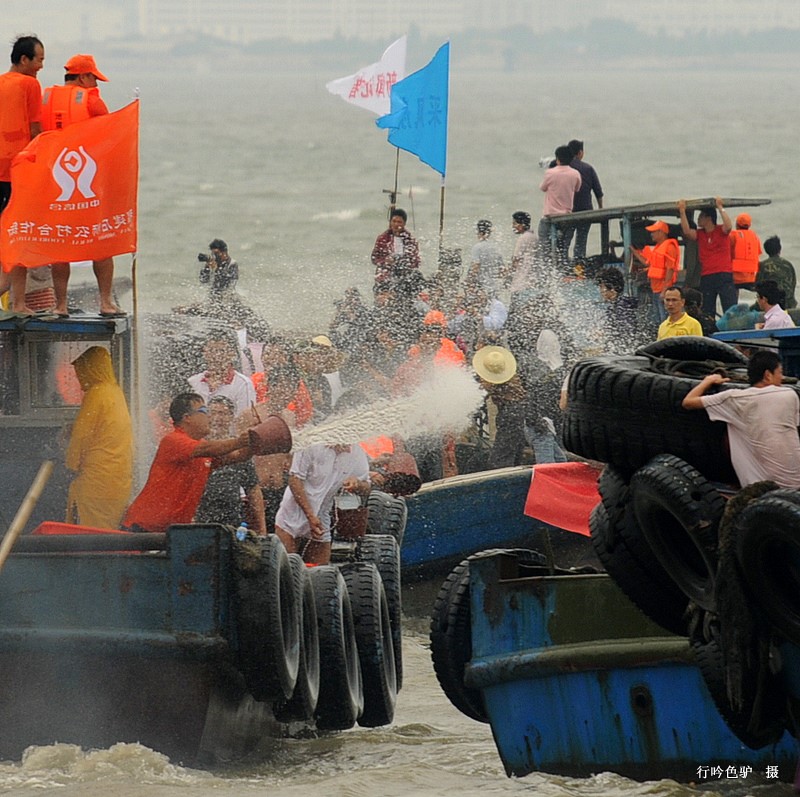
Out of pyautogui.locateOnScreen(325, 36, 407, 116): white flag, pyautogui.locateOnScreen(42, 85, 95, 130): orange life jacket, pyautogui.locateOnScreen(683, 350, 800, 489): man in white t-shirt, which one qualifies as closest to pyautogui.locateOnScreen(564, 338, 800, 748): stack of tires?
pyautogui.locateOnScreen(683, 350, 800, 489): man in white t-shirt

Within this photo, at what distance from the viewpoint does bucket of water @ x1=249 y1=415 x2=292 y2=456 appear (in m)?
10.9

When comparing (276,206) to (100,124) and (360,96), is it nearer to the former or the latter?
(360,96)

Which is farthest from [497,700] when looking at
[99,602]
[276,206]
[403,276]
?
[276,206]

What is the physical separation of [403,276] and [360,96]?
9.03 ft

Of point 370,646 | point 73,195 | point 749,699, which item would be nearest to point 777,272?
point 370,646

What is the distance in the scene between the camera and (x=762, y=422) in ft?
29.1

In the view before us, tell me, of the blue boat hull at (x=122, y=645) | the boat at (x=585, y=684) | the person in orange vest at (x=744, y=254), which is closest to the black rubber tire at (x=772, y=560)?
the boat at (x=585, y=684)

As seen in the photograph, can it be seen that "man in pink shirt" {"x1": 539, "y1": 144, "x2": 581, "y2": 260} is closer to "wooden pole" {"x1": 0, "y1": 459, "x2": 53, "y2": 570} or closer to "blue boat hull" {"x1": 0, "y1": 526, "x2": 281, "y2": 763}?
"wooden pole" {"x1": 0, "y1": 459, "x2": 53, "y2": 570}

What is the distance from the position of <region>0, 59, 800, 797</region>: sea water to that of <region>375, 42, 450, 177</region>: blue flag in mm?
1269

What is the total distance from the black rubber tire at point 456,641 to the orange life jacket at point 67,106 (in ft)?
11.4

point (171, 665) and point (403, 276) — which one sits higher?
point (403, 276)

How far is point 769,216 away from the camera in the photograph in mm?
52188

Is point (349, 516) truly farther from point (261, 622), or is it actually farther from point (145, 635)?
point (145, 635)

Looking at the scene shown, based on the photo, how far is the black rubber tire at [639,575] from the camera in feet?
31.3
